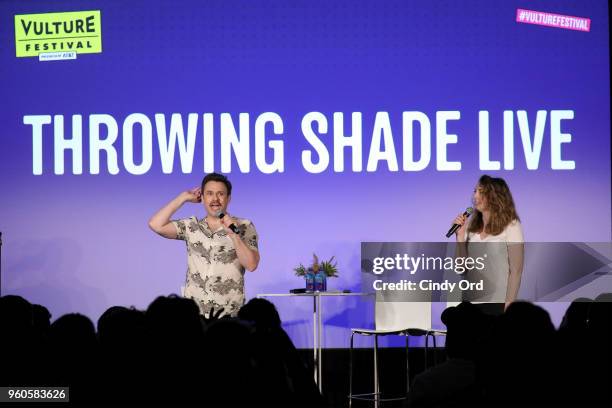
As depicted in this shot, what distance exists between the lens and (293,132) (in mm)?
7215

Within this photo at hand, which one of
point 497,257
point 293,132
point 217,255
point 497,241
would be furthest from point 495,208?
point 293,132

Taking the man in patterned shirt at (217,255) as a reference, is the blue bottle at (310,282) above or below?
below

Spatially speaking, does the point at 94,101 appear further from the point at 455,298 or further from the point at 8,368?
the point at 8,368

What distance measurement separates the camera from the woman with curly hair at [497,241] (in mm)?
5016

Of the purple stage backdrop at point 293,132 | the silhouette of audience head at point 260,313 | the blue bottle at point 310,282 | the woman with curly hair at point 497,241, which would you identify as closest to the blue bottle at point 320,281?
the blue bottle at point 310,282

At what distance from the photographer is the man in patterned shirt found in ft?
15.9

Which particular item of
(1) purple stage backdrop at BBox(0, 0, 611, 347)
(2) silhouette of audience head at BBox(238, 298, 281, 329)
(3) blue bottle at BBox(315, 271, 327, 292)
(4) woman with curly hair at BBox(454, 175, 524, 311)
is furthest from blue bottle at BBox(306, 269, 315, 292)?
(2) silhouette of audience head at BBox(238, 298, 281, 329)

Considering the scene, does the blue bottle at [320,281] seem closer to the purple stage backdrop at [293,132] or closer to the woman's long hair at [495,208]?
the purple stage backdrop at [293,132]

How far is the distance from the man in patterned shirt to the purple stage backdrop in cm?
220

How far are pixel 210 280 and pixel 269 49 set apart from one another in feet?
9.92

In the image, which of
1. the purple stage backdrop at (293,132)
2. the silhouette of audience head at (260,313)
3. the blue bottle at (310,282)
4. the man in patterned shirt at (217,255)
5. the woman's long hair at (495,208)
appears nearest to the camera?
the silhouette of audience head at (260,313)

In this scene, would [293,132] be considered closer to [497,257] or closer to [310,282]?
[310,282]

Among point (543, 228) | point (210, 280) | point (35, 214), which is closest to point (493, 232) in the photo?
point (210, 280)

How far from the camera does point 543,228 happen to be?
7.17 meters
